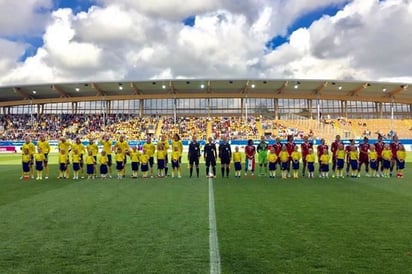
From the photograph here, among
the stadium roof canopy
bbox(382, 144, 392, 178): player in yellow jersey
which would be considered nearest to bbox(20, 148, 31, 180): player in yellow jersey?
bbox(382, 144, 392, 178): player in yellow jersey

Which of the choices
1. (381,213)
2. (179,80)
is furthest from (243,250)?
(179,80)

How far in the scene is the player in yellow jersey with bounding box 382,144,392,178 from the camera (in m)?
17.1

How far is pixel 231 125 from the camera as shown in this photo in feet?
184

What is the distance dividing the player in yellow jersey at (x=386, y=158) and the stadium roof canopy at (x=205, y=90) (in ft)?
118

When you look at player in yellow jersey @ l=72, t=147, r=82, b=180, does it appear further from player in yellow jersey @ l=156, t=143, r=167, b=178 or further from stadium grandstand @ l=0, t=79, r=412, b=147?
stadium grandstand @ l=0, t=79, r=412, b=147

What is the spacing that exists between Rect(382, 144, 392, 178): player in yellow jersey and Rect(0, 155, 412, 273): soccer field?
5172 millimetres

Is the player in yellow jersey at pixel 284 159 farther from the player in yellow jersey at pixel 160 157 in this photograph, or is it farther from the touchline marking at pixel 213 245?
the touchline marking at pixel 213 245

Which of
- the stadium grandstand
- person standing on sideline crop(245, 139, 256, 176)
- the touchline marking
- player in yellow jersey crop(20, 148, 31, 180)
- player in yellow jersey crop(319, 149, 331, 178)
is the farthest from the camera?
the stadium grandstand

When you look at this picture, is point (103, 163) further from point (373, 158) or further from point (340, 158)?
point (373, 158)

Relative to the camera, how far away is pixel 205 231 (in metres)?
6.82

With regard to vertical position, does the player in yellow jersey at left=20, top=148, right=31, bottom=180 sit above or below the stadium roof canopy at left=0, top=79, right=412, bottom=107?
below

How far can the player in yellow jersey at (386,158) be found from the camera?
1714cm

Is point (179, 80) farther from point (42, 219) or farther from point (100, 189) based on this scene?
point (42, 219)

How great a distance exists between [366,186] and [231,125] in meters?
42.5
